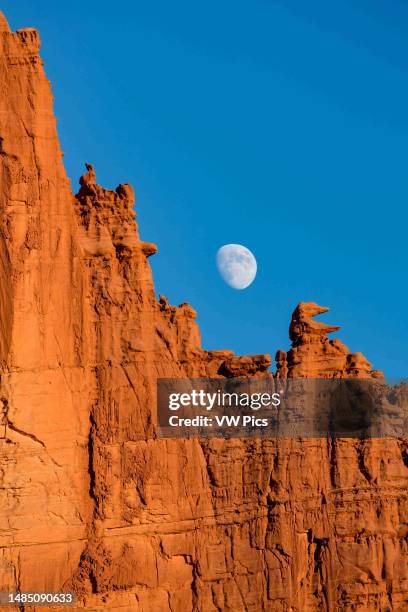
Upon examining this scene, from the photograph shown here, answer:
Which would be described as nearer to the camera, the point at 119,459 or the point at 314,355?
the point at 119,459

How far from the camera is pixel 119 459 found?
51.0 m

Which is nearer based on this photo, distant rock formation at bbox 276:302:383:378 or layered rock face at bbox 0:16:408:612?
layered rock face at bbox 0:16:408:612

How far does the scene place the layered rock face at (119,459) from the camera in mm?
49156

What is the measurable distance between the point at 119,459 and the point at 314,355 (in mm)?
11486

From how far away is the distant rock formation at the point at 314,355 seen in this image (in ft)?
193

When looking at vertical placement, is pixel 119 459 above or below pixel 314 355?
below

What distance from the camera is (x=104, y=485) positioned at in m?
50.4

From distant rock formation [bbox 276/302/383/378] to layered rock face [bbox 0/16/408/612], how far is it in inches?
71.3

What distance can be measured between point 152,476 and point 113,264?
7809mm

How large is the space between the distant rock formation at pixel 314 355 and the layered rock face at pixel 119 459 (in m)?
1.81

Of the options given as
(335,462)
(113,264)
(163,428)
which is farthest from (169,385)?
(335,462)

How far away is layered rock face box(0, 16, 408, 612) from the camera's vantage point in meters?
49.2

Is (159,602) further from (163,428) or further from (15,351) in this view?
(15,351)

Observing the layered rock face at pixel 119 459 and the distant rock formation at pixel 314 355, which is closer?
the layered rock face at pixel 119 459
